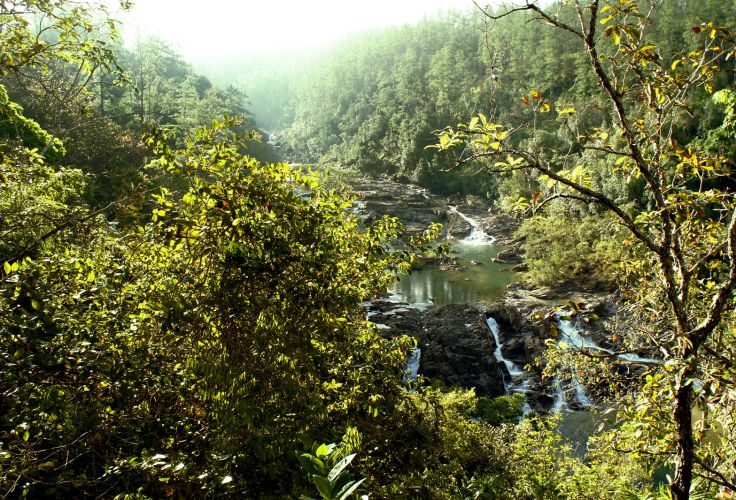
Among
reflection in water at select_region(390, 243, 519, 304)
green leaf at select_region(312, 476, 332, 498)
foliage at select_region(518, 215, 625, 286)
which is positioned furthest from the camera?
foliage at select_region(518, 215, 625, 286)

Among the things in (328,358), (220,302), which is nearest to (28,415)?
(220,302)

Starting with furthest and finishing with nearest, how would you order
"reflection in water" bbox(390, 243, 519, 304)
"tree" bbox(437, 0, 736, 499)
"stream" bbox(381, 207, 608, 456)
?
"reflection in water" bbox(390, 243, 519, 304) → "stream" bbox(381, 207, 608, 456) → "tree" bbox(437, 0, 736, 499)

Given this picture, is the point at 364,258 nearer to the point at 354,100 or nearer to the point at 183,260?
the point at 183,260

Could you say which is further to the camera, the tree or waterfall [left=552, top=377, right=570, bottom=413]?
waterfall [left=552, top=377, right=570, bottom=413]

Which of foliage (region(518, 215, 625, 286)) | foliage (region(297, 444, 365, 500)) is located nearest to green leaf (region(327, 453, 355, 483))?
foliage (region(297, 444, 365, 500))

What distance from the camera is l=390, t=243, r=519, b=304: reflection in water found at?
86.2ft

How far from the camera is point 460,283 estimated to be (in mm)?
29047

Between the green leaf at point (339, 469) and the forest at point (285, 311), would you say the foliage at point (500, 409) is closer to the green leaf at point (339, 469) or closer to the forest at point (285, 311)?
the forest at point (285, 311)

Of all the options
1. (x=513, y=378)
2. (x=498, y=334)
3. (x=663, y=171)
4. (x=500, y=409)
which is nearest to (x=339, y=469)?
(x=663, y=171)

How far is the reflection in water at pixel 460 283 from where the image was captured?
26.3 meters

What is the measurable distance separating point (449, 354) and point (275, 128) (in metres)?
115

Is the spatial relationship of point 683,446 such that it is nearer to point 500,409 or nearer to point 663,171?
point 663,171

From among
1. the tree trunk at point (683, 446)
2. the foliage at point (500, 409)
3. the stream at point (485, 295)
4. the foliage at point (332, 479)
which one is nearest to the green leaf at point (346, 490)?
the foliage at point (332, 479)

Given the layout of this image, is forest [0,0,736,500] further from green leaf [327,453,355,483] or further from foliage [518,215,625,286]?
foliage [518,215,625,286]
